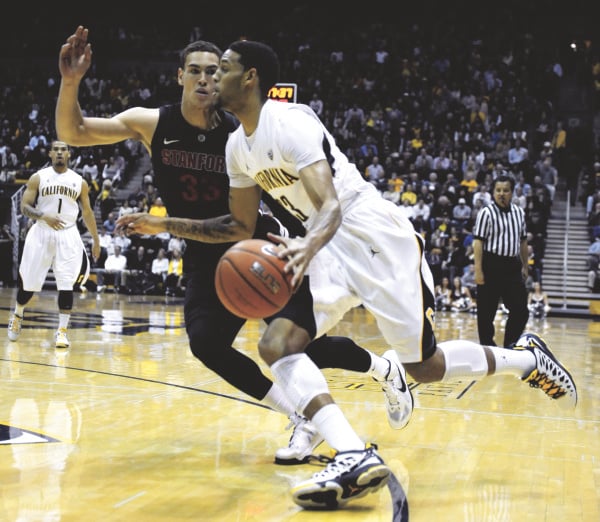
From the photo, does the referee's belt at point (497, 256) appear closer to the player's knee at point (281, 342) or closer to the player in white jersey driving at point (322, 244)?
the player in white jersey driving at point (322, 244)

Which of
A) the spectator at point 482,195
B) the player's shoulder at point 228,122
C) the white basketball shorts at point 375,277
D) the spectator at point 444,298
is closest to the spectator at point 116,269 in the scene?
the spectator at point 444,298

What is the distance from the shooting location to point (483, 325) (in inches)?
296

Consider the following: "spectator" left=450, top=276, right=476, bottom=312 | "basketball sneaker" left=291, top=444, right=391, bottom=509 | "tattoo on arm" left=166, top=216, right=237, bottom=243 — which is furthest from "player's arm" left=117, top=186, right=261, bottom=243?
"spectator" left=450, top=276, right=476, bottom=312

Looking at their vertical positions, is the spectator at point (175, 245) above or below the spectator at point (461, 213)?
below

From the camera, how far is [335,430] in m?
3.07

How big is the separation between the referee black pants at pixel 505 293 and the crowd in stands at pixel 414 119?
8.34 metres

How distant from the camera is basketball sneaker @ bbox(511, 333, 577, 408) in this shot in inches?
165

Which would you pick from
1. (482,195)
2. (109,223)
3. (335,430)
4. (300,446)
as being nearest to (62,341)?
(300,446)

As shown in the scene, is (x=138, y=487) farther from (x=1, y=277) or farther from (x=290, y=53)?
(x=290, y=53)

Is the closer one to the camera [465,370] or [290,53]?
[465,370]

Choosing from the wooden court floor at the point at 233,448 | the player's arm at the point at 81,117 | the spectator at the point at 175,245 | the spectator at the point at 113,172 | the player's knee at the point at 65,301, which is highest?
the spectator at the point at 113,172

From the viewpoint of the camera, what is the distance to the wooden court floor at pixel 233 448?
3.06 meters

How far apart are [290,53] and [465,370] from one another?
75.4 feet

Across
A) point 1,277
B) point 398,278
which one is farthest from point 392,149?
point 398,278
